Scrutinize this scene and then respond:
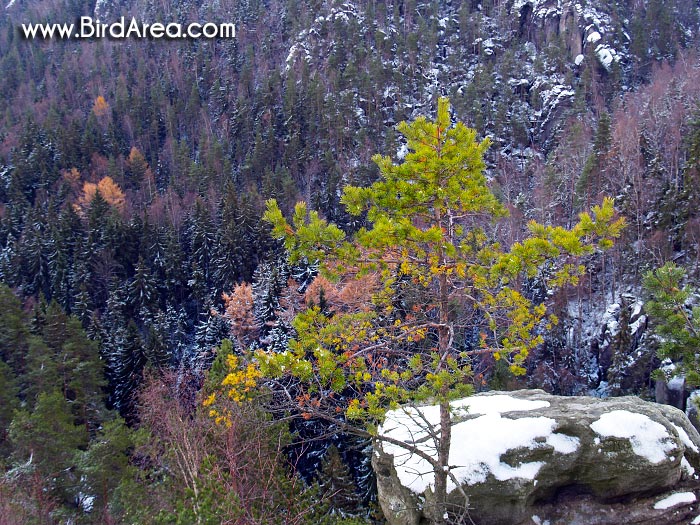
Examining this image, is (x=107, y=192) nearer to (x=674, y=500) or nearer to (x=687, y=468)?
(x=687, y=468)

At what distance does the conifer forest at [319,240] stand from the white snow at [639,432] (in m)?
1.09

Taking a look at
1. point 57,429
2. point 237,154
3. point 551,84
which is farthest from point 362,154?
point 57,429

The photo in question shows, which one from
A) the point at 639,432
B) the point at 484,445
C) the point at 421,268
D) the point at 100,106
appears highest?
the point at 100,106

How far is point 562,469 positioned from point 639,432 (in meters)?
1.65

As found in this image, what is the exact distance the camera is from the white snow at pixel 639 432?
9047mm

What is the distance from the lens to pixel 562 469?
9.12 m

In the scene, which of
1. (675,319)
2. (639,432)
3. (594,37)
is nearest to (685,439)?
(639,432)

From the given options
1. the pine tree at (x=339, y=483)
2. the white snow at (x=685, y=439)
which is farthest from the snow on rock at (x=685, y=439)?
the pine tree at (x=339, y=483)

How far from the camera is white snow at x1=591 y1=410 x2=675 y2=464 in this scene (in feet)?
29.7

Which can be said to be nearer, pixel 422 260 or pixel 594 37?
pixel 422 260

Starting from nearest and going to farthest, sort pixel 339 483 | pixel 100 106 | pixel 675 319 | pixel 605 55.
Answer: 1. pixel 675 319
2. pixel 339 483
3. pixel 605 55
4. pixel 100 106

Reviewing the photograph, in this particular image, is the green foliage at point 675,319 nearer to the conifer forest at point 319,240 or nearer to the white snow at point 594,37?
the conifer forest at point 319,240

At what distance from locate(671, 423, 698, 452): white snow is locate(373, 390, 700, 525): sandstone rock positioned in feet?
0.09

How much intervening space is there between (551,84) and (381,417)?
230 feet
